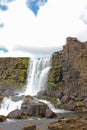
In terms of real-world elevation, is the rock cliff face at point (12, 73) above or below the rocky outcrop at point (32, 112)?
above

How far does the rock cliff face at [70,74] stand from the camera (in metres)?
136

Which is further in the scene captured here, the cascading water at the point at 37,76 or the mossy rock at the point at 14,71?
the mossy rock at the point at 14,71

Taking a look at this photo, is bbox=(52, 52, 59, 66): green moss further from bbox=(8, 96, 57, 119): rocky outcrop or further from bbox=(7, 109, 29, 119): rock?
bbox=(7, 109, 29, 119): rock

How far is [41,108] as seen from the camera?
88062 millimetres

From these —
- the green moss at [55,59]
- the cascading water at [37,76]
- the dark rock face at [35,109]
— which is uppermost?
the green moss at [55,59]

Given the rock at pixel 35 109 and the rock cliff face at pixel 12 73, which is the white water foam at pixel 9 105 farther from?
the rock cliff face at pixel 12 73

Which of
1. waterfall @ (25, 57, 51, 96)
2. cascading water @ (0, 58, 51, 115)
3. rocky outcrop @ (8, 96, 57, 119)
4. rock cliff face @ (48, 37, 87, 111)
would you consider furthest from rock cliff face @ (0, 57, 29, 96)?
rocky outcrop @ (8, 96, 57, 119)

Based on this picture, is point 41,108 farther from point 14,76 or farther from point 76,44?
point 14,76

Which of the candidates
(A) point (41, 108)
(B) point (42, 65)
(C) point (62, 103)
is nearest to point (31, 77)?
(B) point (42, 65)

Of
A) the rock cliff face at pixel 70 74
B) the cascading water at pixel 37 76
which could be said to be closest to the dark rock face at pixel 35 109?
the rock cliff face at pixel 70 74

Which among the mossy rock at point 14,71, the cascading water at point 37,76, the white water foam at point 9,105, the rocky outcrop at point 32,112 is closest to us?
the rocky outcrop at point 32,112

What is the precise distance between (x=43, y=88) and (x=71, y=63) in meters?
15.4

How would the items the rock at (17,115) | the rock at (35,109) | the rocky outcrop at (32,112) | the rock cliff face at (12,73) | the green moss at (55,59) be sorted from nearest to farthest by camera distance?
the rock at (17,115)
the rocky outcrop at (32,112)
the rock at (35,109)
the green moss at (55,59)
the rock cliff face at (12,73)

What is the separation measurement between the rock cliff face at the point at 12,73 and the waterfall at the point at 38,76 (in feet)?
17.1
